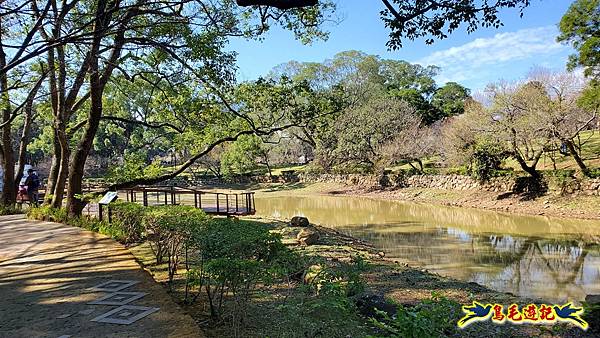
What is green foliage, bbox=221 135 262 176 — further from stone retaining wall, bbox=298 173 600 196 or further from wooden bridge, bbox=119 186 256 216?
wooden bridge, bbox=119 186 256 216

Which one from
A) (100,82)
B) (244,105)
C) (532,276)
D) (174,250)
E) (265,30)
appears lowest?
(532,276)

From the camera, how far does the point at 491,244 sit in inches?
436

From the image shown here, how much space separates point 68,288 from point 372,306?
3817 mm

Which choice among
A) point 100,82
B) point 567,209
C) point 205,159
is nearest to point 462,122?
point 567,209

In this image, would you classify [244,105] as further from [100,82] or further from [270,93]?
[100,82]

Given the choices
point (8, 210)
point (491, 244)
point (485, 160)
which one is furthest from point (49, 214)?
point (485, 160)

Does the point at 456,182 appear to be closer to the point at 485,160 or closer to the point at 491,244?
the point at 485,160

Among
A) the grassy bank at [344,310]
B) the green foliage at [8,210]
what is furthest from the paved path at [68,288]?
the green foliage at [8,210]

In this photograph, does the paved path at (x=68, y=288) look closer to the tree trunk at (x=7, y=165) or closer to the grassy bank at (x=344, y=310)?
the grassy bank at (x=344, y=310)

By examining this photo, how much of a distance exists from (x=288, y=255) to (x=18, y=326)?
Result: 274 cm

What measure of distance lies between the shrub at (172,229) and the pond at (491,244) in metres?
5.38

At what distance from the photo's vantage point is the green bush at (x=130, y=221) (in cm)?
735

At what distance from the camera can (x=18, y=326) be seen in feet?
13.0

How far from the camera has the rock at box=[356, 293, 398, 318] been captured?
444 cm
